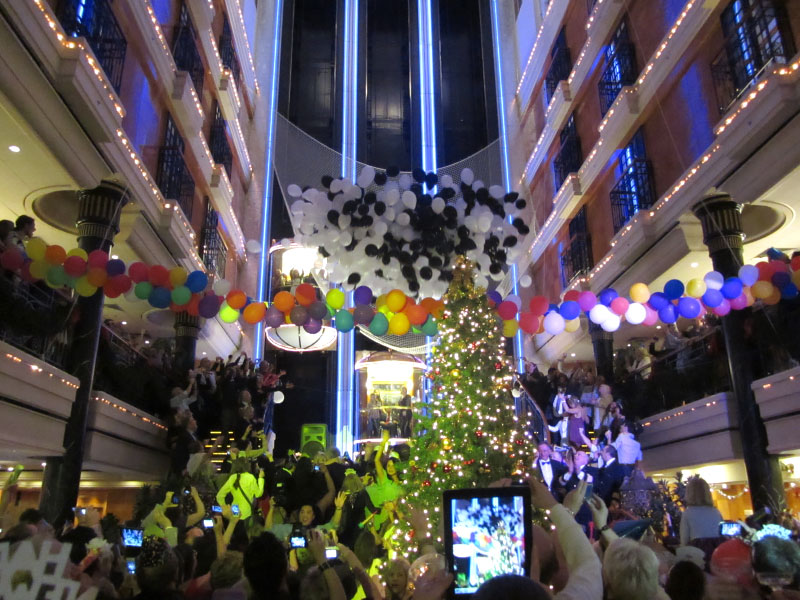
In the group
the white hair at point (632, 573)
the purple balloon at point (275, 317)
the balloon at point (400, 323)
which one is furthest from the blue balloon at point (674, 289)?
the white hair at point (632, 573)

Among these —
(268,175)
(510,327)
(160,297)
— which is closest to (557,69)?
(268,175)

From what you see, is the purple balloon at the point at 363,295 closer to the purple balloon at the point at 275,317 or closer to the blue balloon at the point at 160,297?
the purple balloon at the point at 275,317

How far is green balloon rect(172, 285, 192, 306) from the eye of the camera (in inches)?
325

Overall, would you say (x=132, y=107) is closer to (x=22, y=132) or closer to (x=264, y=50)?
(x=22, y=132)

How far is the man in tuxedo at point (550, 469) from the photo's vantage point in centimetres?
977

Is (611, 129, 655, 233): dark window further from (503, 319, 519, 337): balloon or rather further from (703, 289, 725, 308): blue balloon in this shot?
(503, 319, 519, 337): balloon

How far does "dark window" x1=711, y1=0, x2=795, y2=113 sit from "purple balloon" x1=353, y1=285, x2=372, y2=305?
578 centimetres

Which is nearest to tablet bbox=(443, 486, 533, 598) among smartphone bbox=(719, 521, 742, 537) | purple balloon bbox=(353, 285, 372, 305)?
smartphone bbox=(719, 521, 742, 537)

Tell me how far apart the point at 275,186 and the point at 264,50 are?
4745 millimetres

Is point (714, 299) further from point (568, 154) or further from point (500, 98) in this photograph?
point (500, 98)

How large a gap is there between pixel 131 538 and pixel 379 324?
4.62m

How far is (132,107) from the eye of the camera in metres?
11.0

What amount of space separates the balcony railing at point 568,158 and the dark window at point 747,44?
6.01m

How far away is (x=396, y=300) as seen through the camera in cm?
814
